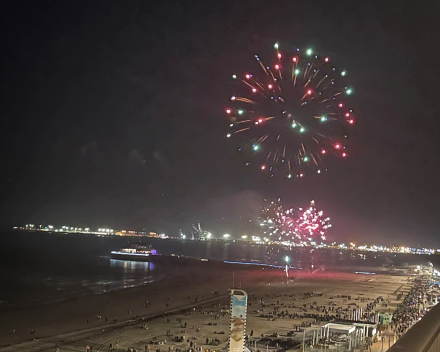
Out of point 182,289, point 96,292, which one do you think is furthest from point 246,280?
point 96,292

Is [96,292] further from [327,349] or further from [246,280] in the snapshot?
[327,349]

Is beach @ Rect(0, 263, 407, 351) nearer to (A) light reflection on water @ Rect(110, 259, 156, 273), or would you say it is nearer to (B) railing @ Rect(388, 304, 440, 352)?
(B) railing @ Rect(388, 304, 440, 352)

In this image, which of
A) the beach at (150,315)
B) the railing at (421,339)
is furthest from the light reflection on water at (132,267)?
the railing at (421,339)

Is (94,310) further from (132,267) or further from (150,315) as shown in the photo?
(132,267)

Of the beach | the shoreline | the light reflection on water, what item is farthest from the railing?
the light reflection on water

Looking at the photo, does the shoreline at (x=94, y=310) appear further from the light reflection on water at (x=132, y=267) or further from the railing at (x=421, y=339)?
the railing at (x=421, y=339)
